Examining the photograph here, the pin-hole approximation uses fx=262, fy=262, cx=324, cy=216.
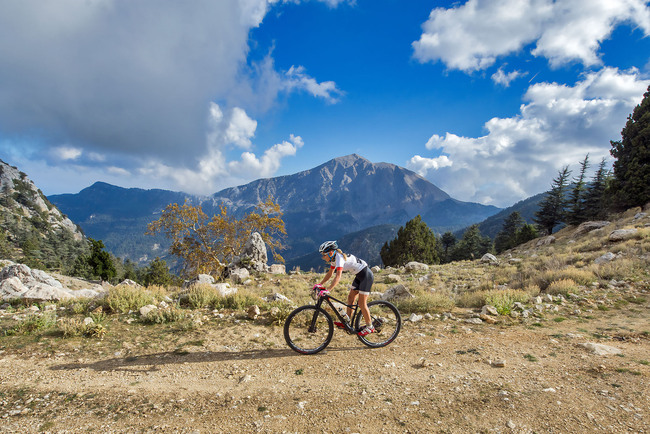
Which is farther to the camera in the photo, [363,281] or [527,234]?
[527,234]

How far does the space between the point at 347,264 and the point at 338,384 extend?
259cm

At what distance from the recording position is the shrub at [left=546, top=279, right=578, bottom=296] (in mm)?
10159

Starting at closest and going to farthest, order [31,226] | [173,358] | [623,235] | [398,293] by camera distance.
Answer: [173,358]
[398,293]
[623,235]
[31,226]

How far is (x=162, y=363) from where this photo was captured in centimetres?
597

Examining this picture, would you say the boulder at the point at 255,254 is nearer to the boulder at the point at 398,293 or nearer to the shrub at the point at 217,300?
the shrub at the point at 217,300

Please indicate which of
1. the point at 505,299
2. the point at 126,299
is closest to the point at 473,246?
the point at 505,299

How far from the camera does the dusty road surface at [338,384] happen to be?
4.05 meters

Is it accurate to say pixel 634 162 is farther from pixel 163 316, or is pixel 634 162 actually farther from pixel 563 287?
pixel 163 316

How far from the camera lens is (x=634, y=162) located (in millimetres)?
30203

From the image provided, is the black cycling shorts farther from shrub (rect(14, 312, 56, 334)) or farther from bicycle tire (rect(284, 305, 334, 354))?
shrub (rect(14, 312, 56, 334))

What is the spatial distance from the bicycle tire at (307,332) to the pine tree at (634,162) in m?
41.4

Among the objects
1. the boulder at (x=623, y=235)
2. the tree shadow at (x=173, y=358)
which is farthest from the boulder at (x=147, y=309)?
the boulder at (x=623, y=235)

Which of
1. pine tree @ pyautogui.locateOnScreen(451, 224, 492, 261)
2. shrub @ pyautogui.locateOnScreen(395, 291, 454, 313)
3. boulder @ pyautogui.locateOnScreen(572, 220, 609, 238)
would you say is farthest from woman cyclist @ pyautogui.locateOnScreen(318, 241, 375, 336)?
pine tree @ pyautogui.locateOnScreen(451, 224, 492, 261)

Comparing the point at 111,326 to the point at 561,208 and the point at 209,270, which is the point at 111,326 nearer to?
the point at 209,270
